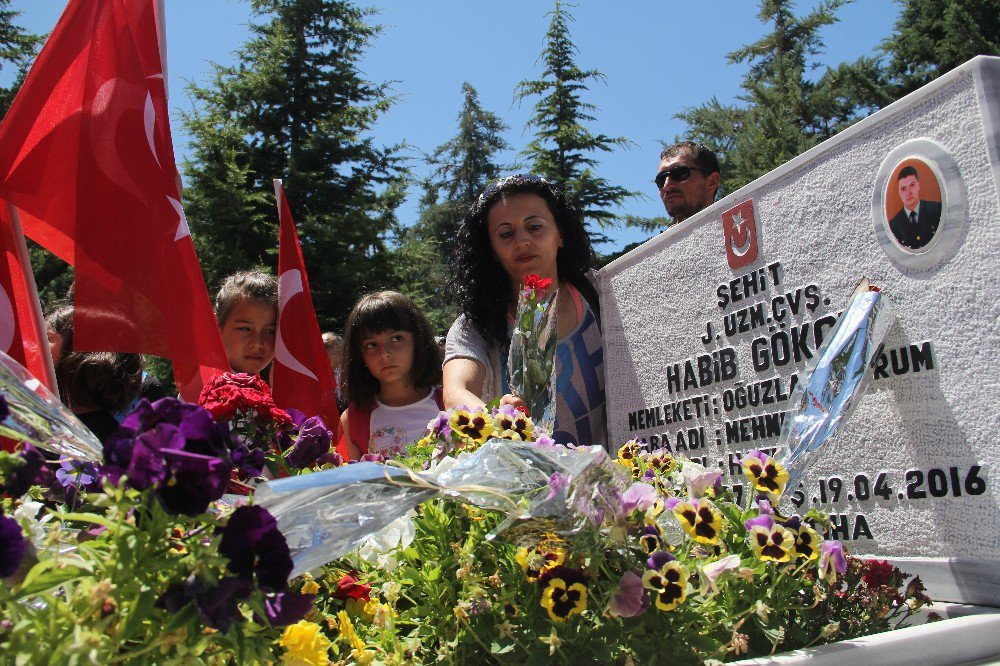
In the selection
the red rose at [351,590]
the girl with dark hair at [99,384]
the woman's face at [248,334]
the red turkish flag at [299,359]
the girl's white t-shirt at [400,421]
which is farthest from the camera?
the woman's face at [248,334]

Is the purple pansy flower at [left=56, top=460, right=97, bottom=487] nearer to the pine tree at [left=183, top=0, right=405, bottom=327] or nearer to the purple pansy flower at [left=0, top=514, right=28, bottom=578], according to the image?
the purple pansy flower at [left=0, top=514, right=28, bottom=578]

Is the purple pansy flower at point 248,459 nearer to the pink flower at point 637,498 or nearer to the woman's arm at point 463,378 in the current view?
the pink flower at point 637,498

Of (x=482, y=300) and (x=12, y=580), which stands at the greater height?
(x=482, y=300)

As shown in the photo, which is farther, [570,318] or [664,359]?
[570,318]

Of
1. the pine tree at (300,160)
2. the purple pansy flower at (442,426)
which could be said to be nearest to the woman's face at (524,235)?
the purple pansy flower at (442,426)

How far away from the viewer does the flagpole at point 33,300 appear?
93.5 inches

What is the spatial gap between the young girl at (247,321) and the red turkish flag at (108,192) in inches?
36.9

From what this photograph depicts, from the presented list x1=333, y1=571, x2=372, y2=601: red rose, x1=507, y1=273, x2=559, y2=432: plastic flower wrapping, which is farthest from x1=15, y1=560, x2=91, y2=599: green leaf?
x1=507, y1=273, x2=559, y2=432: plastic flower wrapping

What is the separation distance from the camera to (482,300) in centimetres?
272

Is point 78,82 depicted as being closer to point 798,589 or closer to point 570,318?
point 570,318

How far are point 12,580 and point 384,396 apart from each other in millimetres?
2919

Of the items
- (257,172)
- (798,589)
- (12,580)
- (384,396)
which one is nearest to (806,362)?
(798,589)

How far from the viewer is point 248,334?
12.8 ft

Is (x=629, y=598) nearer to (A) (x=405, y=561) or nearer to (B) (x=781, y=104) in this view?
(A) (x=405, y=561)
